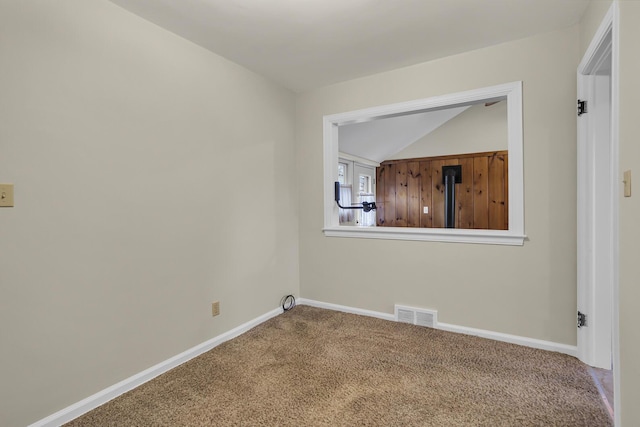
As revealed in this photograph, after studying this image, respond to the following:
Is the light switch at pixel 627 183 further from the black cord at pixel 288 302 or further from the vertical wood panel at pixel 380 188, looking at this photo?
the vertical wood panel at pixel 380 188

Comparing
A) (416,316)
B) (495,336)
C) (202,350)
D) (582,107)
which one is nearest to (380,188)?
(416,316)

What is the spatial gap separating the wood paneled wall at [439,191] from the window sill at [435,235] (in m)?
3.12

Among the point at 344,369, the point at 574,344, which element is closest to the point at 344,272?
the point at 344,369

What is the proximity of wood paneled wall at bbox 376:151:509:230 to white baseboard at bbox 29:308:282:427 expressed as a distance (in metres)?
4.26

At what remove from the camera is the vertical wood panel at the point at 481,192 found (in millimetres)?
5512

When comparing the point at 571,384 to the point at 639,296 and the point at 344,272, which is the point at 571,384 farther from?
the point at 344,272

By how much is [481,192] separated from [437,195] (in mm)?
746

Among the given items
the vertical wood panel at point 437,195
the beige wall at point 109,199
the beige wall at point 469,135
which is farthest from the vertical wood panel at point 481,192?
the beige wall at point 109,199

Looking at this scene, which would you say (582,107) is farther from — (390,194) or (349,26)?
(390,194)

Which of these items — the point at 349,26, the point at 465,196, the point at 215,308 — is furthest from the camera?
the point at 465,196

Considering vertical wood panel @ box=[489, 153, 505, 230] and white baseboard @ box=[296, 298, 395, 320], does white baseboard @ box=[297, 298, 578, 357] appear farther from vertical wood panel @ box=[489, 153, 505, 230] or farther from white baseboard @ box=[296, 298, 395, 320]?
vertical wood panel @ box=[489, 153, 505, 230]

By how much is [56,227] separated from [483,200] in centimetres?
575

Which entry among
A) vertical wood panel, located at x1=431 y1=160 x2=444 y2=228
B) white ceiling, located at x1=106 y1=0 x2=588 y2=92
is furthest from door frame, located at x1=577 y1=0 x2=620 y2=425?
vertical wood panel, located at x1=431 y1=160 x2=444 y2=228

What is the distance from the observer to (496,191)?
5.43m
